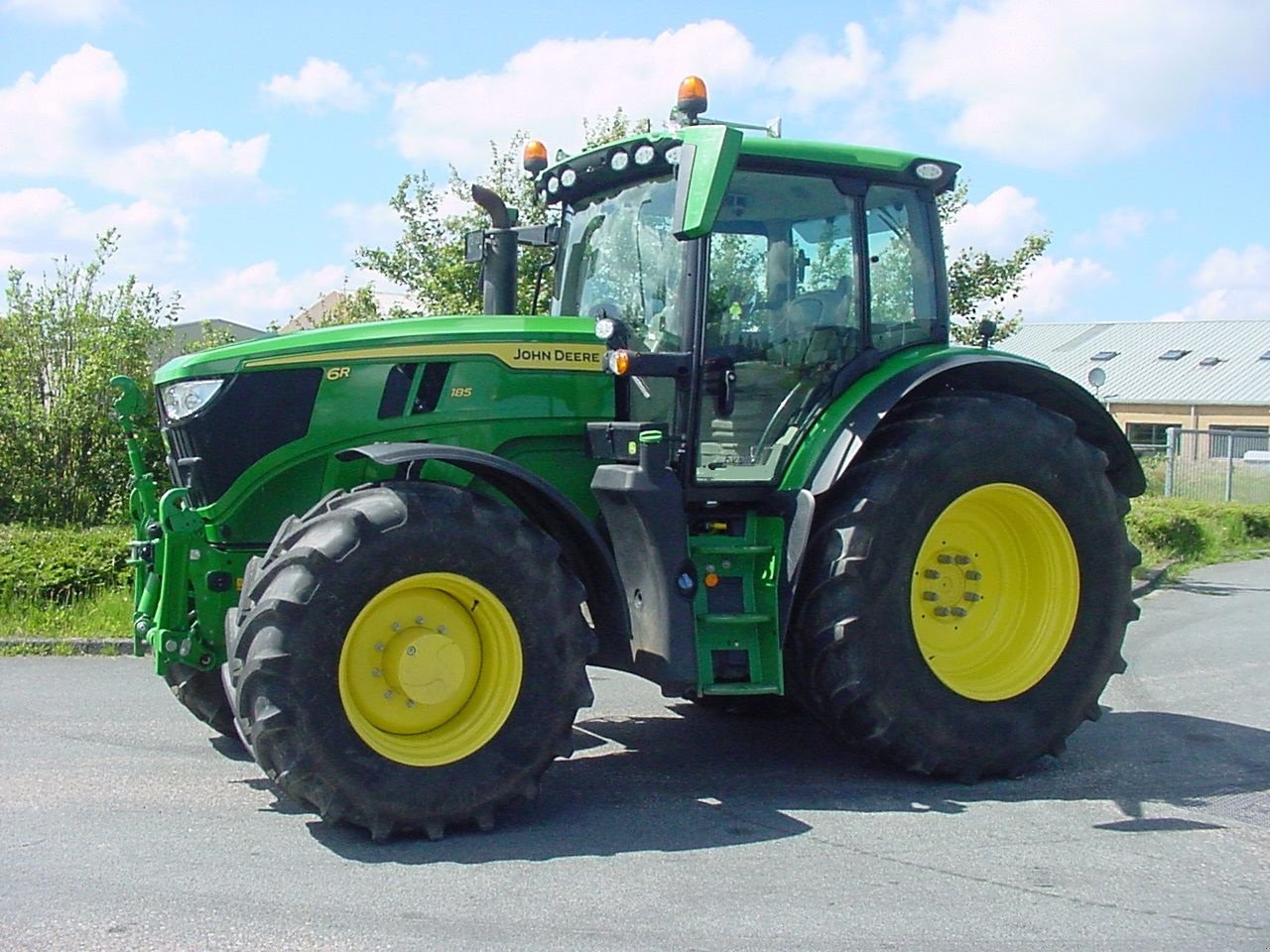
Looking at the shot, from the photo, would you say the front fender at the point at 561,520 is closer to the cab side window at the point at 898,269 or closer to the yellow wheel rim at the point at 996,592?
the yellow wheel rim at the point at 996,592

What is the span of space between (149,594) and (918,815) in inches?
131

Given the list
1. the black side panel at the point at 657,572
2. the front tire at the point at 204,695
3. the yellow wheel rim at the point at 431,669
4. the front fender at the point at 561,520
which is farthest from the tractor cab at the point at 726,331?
the front tire at the point at 204,695

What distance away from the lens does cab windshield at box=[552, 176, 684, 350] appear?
609 cm

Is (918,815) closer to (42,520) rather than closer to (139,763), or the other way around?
(139,763)

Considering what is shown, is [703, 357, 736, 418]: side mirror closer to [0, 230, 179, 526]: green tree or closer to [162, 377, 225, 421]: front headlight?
[162, 377, 225, 421]: front headlight

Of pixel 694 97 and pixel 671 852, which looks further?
pixel 694 97

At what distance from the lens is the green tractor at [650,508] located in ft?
16.8

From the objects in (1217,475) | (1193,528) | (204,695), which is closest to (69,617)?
(204,695)

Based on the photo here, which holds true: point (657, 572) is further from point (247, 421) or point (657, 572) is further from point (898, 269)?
point (898, 269)

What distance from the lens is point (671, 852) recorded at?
5039 millimetres

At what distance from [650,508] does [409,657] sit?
1.19 m

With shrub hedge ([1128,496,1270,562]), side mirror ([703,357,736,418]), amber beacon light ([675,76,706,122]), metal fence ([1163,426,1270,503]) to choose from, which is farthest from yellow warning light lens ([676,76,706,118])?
metal fence ([1163,426,1270,503])

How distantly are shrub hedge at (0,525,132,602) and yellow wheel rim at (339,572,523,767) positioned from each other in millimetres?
5979

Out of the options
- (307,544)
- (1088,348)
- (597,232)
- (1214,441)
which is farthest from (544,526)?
(1088,348)
